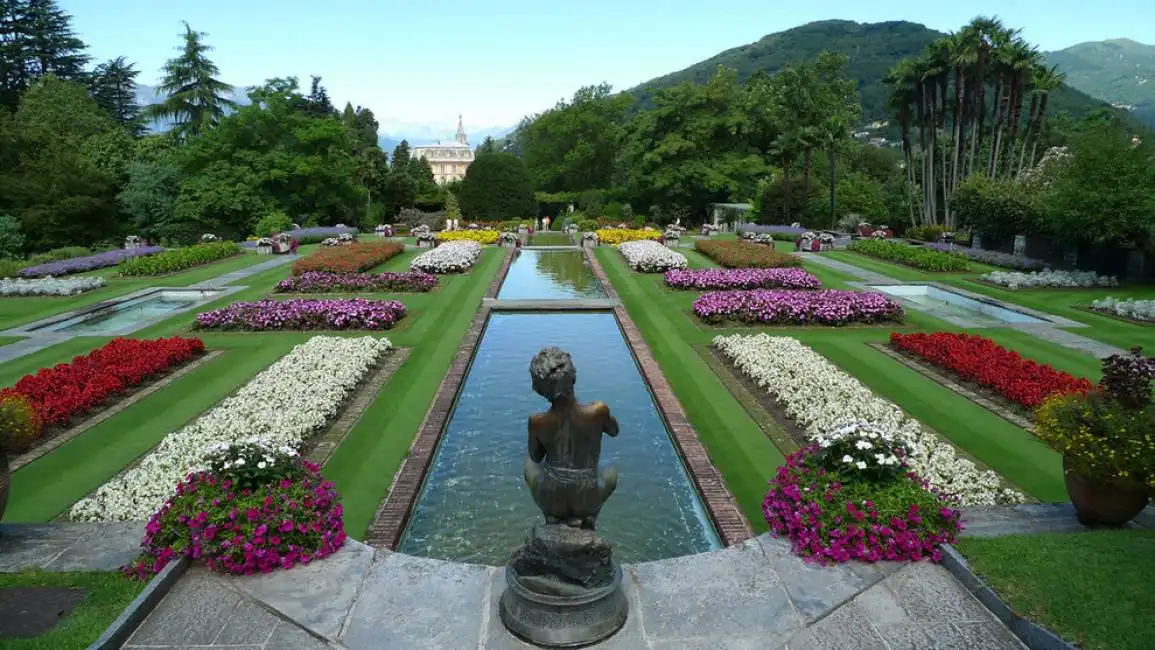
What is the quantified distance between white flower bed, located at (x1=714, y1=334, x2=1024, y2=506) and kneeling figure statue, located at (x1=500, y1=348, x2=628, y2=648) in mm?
3015

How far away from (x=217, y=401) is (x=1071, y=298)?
24.3m

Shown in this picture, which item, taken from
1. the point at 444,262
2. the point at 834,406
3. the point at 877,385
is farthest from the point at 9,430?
the point at 444,262

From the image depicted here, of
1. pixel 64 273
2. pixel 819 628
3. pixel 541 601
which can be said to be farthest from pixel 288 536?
pixel 64 273

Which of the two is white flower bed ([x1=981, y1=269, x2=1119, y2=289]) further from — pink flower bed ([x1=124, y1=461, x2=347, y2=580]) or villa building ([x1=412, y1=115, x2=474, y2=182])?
villa building ([x1=412, y1=115, x2=474, y2=182])

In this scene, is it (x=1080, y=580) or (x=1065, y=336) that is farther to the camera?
(x=1065, y=336)

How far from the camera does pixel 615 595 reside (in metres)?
5.60

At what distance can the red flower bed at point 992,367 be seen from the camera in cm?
1156

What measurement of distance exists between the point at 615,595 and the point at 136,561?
4.43 meters

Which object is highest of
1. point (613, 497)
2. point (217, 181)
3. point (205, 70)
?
point (205, 70)

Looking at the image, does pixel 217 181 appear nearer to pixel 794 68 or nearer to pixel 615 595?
pixel 615 595

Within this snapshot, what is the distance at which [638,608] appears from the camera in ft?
19.3

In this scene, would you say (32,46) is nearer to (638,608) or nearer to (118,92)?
(118,92)

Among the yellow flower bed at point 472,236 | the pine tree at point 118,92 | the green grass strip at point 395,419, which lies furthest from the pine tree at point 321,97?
the green grass strip at point 395,419

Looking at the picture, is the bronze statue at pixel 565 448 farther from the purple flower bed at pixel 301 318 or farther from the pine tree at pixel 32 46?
the pine tree at pixel 32 46
